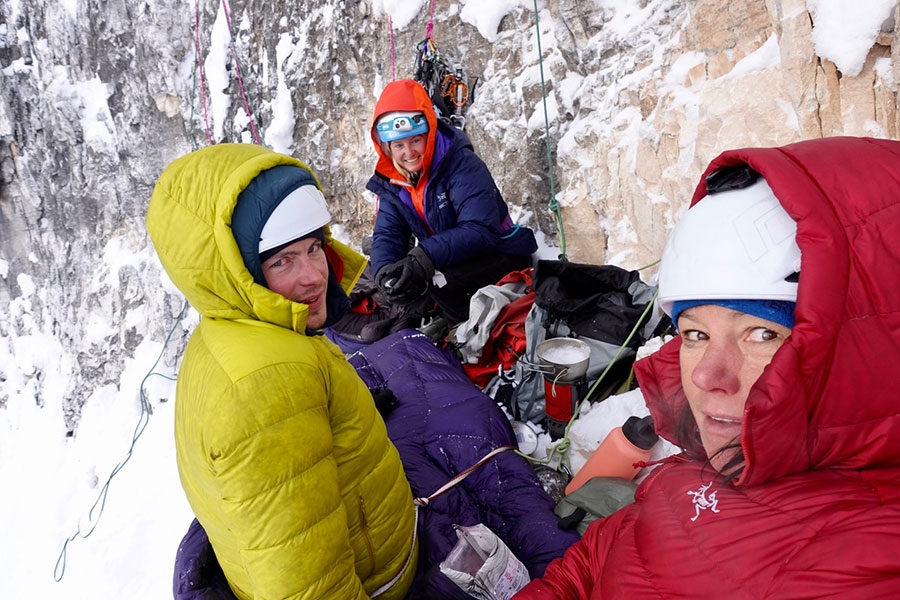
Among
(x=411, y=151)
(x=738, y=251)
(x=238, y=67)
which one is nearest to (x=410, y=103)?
(x=411, y=151)

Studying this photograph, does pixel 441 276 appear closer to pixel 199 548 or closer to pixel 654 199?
pixel 654 199

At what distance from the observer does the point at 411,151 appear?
3.63 m

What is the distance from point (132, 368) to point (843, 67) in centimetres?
788

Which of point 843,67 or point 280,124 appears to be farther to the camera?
point 280,124

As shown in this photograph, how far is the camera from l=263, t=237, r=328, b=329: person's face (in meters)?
1.50

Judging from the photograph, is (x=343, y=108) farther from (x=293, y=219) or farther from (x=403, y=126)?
(x=293, y=219)

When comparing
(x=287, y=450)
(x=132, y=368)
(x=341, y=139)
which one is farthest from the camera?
(x=132, y=368)

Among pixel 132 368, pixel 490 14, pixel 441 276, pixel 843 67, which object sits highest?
pixel 490 14

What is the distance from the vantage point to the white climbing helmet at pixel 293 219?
55.9 inches

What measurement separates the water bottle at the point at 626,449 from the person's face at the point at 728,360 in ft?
3.65

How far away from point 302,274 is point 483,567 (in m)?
1.01

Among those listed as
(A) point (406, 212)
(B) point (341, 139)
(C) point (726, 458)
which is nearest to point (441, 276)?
(A) point (406, 212)

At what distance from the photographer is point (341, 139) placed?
20.4ft

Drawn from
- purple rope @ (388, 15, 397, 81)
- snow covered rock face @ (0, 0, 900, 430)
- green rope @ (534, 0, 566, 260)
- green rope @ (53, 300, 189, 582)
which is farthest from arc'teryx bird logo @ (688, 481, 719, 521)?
green rope @ (53, 300, 189, 582)
